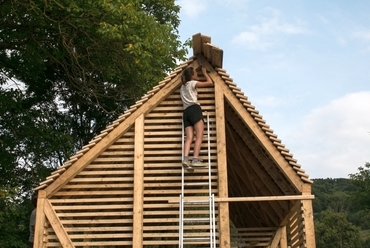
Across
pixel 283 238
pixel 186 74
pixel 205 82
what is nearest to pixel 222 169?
pixel 205 82

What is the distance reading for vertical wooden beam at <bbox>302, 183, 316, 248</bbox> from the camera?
26.5 ft

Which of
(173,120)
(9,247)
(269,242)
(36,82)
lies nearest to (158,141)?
(173,120)

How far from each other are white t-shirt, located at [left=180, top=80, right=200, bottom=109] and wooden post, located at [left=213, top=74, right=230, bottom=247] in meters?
0.47

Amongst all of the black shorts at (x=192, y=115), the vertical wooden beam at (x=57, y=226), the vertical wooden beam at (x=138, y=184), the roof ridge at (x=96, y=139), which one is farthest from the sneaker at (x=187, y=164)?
the vertical wooden beam at (x=57, y=226)

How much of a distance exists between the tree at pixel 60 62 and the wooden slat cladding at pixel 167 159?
5.08m

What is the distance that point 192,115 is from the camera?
874 centimetres

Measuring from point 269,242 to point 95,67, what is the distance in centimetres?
807

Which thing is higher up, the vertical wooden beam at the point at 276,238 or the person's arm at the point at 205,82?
the person's arm at the point at 205,82

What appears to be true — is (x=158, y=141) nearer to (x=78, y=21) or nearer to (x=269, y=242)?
(x=269, y=242)

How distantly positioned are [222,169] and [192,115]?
1163 millimetres

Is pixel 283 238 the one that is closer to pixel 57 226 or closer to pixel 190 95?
pixel 190 95

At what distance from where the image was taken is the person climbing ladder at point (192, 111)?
28.1 feet

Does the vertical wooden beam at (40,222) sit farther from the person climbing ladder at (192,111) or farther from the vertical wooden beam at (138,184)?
the person climbing ladder at (192,111)

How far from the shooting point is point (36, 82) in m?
21.7
